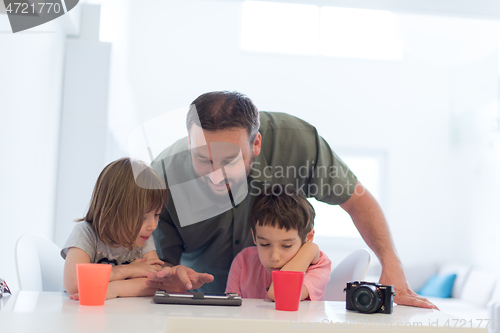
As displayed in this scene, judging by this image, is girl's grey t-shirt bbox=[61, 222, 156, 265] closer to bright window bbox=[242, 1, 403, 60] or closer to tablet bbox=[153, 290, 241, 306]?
tablet bbox=[153, 290, 241, 306]

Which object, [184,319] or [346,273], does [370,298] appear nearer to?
[184,319]

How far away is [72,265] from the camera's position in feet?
2.78

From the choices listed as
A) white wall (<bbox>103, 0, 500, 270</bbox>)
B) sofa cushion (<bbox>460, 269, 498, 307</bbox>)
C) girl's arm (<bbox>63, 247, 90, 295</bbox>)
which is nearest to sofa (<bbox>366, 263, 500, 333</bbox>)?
sofa cushion (<bbox>460, 269, 498, 307</bbox>)

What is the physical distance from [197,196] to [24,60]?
141cm

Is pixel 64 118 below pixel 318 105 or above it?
below

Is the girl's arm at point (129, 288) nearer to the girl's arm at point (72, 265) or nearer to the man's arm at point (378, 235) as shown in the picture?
the girl's arm at point (72, 265)

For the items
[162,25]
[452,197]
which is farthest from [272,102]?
[452,197]

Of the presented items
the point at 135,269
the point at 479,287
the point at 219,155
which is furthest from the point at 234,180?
the point at 479,287

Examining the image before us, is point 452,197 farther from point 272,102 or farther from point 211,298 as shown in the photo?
point 211,298

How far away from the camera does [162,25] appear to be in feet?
11.8

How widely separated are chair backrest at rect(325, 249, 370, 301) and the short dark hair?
47cm

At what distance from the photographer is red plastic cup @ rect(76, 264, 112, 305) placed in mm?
670

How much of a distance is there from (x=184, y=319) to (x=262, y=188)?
707mm

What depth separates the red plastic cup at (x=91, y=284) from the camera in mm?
670
